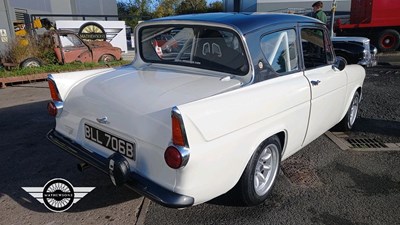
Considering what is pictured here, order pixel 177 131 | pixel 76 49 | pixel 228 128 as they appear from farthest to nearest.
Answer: pixel 76 49 < pixel 228 128 < pixel 177 131

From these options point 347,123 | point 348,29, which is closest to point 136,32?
point 347,123

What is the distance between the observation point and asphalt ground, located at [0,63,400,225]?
260cm

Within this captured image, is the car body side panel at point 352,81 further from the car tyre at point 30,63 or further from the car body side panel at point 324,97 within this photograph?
the car tyre at point 30,63

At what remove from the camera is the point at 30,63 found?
10938 millimetres

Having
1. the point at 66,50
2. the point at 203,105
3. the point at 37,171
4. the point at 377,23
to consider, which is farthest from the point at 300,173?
the point at 377,23

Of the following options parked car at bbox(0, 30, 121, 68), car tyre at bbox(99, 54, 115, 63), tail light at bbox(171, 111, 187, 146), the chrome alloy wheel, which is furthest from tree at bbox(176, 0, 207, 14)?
tail light at bbox(171, 111, 187, 146)

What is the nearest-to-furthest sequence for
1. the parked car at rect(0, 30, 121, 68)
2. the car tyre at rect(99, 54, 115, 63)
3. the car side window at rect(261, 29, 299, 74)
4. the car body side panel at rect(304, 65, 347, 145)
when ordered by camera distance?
1. the car side window at rect(261, 29, 299, 74)
2. the car body side panel at rect(304, 65, 347, 145)
3. the parked car at rect(0, 30, 121, 68)
4. the car tyre at rect(99, 54, 115, 63)

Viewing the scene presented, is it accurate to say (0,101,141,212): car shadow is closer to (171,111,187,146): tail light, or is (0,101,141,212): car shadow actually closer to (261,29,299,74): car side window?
(171,111,187,146): tail light

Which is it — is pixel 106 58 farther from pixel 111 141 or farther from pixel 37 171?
pixel 111 141

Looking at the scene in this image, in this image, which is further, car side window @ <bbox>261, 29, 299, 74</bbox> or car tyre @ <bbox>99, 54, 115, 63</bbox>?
car tyre @ <bbox>99, 54, 115, 63</bbox>

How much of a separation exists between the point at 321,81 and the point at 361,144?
→ 60.4 inches

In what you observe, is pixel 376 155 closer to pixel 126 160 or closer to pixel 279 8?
pixel 126 160

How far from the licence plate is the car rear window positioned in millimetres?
1129

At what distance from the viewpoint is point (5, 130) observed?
4812 millimetres
